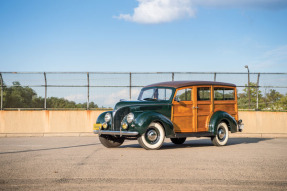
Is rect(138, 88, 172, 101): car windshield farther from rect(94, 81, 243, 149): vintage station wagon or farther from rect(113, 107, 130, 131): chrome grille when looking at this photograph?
rect(113, 107, 130, 131): chrome grille

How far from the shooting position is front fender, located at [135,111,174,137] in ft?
30.7

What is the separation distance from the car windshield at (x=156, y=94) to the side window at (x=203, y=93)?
3.38 ft

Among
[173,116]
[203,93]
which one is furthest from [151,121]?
[203,93]

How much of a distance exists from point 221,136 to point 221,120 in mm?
516

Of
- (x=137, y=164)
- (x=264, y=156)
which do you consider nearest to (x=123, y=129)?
(x=137, y=164)

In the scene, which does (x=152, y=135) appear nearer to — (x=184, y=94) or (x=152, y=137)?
(x=152, y=137)

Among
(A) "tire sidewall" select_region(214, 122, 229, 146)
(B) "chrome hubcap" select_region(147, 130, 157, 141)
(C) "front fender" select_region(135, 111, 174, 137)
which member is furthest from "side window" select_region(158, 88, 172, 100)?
(A) "tire sidewall" select_region(214, 122, 229, 146)

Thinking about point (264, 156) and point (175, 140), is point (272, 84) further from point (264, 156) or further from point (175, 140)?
point (264, 156)

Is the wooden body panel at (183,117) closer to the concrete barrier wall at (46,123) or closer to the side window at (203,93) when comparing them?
the side window at (203,93)

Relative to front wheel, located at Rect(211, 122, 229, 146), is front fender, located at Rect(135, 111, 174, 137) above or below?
above

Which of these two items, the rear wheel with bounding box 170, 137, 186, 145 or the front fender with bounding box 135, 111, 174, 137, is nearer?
the front fender with bounding box 135, 111, 174, 137

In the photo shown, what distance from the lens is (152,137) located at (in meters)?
9.73

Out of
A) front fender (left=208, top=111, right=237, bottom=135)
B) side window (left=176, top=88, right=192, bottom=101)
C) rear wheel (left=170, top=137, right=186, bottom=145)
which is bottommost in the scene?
rear wheel (left=170, top=137, right=186, bottom=145)

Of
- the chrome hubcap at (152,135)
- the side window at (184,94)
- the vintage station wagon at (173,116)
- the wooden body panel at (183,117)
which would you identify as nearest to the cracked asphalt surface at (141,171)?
the chrome hubcap at (152,135)
